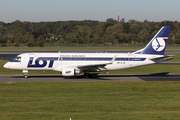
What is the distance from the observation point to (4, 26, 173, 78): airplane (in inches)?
1371

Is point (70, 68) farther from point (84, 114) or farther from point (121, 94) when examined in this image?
point (84, 114)

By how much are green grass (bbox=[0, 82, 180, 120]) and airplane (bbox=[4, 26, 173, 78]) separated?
5.37 metres

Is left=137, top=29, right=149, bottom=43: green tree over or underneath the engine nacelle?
over

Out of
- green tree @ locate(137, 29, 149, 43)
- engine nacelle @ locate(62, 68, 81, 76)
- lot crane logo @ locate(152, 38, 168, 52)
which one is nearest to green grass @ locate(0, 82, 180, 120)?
engine nacelle @ locate(62, 68, 81, 76)

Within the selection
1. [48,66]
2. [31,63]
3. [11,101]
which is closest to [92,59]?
[48,66]

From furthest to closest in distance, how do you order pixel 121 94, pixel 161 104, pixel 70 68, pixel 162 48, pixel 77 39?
1. pixel 77 39
2. pixel 162 48
3. pixel 70 68
4. pixel 121 94
5. pixel 161 104

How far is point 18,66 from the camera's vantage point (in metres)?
34.8

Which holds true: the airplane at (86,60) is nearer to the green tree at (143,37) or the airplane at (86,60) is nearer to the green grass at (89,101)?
the green grass at (89,101)

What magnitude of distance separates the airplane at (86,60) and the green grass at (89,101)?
17.6 feet

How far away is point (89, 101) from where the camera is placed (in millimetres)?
21516

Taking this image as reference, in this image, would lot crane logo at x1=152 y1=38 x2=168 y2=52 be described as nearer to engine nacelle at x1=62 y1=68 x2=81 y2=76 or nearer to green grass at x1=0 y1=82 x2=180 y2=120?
green grass at x1=0 y1=82 x2=180 y2=120

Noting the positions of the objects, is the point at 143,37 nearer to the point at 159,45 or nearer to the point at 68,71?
the point at 159,45

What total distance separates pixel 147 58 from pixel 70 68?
11.3 metres

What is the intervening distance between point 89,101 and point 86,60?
14.5 meters
